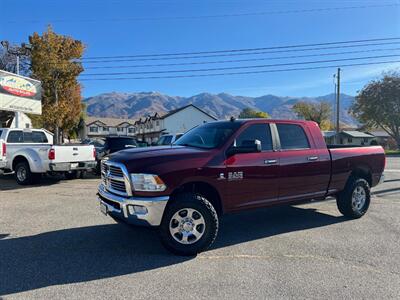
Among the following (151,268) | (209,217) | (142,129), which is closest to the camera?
(151,268)

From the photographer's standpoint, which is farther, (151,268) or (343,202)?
(343,202)

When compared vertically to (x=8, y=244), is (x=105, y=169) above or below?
above

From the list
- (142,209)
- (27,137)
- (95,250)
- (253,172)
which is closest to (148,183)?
(142,209)

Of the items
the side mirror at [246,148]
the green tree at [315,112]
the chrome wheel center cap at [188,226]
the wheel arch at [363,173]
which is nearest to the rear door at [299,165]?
the side mirror at [246,148]

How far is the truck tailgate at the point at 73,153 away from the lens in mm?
10964

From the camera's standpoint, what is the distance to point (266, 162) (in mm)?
5625

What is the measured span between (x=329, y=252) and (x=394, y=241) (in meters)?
1.31

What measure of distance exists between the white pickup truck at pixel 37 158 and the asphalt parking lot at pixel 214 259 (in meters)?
3.66

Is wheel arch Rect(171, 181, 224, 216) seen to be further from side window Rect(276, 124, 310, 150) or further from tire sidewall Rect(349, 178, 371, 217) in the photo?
tire sidewall Rect(349, 178, 371, 217)

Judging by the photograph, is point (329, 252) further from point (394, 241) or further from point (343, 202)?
point (343, 202)

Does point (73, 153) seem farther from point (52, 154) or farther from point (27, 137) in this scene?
point (27, 137)

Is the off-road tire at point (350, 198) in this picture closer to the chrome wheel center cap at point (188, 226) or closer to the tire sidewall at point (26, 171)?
the chrome wheel center cap at point (188, 226)

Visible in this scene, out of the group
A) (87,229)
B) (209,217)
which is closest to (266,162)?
(209,217)

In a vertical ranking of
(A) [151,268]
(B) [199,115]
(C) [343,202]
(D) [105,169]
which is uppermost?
(B) [199,115]
